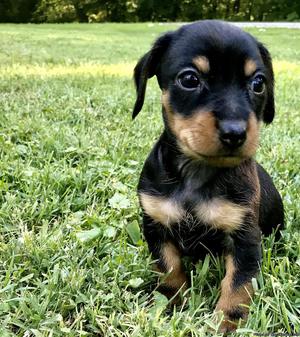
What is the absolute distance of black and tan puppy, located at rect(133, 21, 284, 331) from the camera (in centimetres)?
228

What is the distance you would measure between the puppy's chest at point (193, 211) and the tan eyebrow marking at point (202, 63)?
60cm

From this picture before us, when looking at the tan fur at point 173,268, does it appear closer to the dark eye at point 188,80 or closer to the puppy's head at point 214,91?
the puppy's head at point 214,91

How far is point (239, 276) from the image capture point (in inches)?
94.3

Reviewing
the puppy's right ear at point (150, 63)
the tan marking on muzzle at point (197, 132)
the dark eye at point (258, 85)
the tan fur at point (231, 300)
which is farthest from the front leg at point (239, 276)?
the puppy's right ear at point (150, 63)

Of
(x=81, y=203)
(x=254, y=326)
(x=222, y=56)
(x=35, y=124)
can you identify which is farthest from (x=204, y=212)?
(x=35, y=124)

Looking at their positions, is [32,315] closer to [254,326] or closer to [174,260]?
[174,260]

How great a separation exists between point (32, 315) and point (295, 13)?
35.7m

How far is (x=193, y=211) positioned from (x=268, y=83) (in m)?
0.78

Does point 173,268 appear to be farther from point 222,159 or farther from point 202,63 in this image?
point 202,63

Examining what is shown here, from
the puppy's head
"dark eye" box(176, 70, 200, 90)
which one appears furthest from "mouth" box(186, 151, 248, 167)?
"dark eye" box(176, 70, 200, 90)

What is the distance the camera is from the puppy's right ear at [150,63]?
272 centimetres

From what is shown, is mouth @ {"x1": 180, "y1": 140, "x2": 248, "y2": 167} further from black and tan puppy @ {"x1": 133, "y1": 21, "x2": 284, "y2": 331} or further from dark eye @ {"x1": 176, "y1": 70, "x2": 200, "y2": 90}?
dark eye @ {"x1": 176, "y1": 70, "x2": 200, "y2": 90}

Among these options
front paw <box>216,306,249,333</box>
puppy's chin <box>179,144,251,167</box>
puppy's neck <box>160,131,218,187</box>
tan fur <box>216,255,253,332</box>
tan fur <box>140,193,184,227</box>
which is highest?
puppy's chin <box>179,144,251,167</box>

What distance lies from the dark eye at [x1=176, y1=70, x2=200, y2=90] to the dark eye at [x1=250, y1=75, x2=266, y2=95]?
0.86 feet
